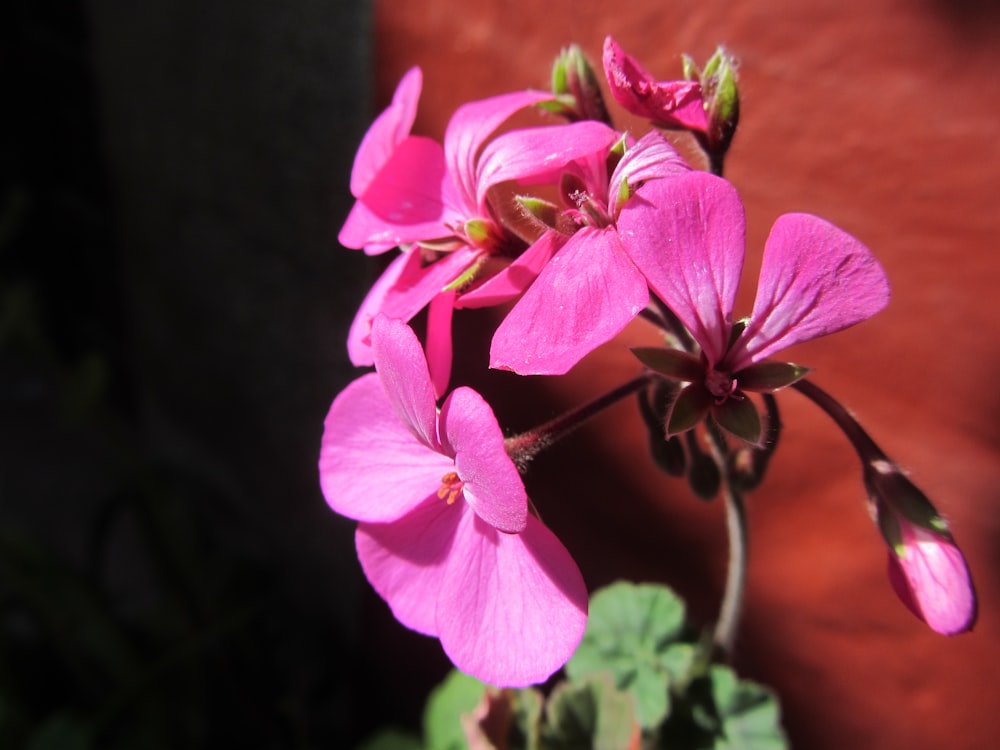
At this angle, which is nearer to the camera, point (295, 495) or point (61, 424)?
point (295, 495)

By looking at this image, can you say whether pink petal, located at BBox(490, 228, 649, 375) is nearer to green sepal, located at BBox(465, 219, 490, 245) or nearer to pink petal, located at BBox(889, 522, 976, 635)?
green sepal, located at BBox(465, 219, 490, 245)

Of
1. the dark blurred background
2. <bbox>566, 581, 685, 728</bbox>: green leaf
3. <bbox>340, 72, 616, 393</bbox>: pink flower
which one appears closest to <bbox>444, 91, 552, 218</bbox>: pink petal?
<bbox>340, 72, 616, 393</bbox>: pink flower

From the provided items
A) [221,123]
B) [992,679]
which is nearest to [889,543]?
[992,679]

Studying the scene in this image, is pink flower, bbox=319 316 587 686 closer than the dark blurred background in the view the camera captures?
Yes

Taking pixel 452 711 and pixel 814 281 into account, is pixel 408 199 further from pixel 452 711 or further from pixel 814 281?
pixel 452 711

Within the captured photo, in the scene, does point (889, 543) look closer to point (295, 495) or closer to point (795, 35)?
point (795, 35)

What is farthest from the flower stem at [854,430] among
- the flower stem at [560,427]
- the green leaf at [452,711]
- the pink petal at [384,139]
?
the green leaf at [452,711]

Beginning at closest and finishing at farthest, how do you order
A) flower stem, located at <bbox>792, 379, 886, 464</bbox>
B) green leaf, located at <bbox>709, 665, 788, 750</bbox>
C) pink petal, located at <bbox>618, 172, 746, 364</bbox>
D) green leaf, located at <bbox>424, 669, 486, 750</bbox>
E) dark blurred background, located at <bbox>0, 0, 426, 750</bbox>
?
pink petal, located at <bbox>618, 172, 746, 364</bbox>, flower stem, located at <bbox>792, 379, 886, 464</bbox>, green leaf, located at <bbox>709, 665, 788, 750</bbox>, green leaf, located at <bbox>424, 669, 486, 750</bbox>, dark blurred background, located at <bbox>0, 0, 426, 750</bbox>
